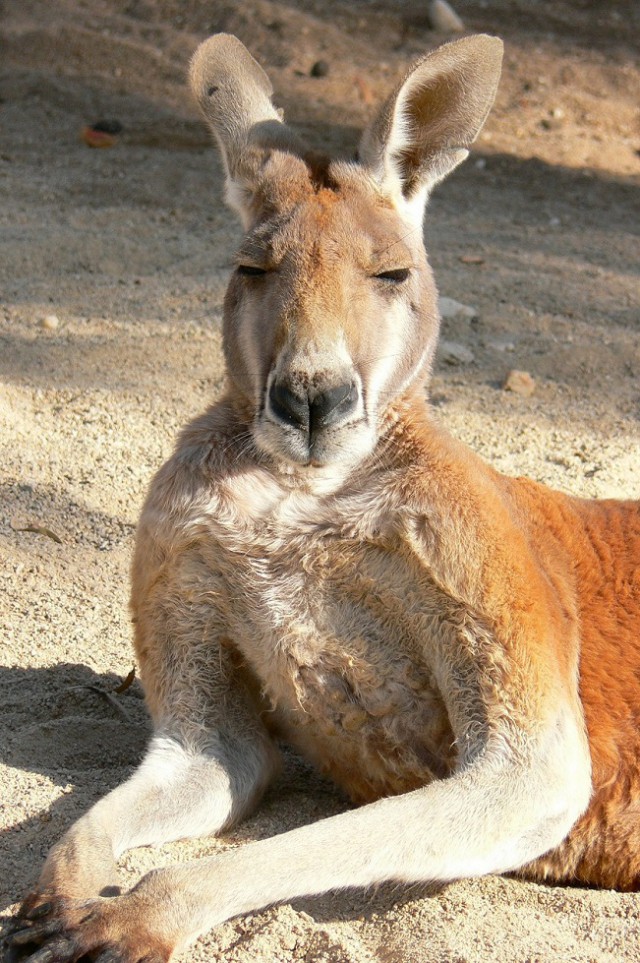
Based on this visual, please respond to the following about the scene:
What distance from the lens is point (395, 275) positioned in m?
2.81

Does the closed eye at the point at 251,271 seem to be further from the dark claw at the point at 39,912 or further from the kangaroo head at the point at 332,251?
the dark claw at the point at 39,912

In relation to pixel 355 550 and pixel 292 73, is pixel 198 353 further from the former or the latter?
pixel 292 73

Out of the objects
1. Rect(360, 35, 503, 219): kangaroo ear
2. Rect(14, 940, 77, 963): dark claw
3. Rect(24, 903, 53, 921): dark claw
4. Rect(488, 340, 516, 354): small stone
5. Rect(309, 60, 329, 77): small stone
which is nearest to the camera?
Rect(14, 940, 77, 963): dark claw

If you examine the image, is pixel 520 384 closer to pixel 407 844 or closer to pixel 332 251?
pixel 332 251

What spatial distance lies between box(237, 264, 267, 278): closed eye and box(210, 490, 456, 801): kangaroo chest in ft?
1.84

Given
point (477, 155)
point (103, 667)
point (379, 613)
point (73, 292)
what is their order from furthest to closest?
point (477, 155) < point (73, 292) < point (103, 667) < point (379, 613)

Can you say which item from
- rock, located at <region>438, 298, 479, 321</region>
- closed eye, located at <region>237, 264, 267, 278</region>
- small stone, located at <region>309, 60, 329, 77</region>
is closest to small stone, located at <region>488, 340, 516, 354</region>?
rock, located at <region>438, 298, 479, 321</region>

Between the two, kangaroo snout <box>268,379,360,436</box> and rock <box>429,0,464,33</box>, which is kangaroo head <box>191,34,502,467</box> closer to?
kangaroo snout <box>268,379,360,436</box>

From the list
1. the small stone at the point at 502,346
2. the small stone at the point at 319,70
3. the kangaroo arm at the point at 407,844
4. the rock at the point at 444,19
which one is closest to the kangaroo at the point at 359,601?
the kangaroo arm at the point at 407,844

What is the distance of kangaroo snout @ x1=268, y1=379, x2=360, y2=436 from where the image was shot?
248 cm

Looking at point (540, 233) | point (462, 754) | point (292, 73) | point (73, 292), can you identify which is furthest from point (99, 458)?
point (292, 73)

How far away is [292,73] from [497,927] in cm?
796

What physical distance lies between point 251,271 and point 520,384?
106 inches

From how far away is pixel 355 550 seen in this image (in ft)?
8.96
